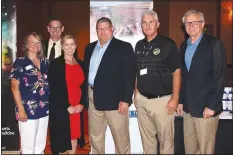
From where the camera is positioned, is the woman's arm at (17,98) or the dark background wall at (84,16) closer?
the woman's arm at (17,98)

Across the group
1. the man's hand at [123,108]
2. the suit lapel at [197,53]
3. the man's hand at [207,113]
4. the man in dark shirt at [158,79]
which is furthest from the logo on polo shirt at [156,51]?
the man's hand at [207,113]

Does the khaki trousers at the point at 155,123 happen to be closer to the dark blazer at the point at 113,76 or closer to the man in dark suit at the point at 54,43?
the dark blazer at the point at 113,76

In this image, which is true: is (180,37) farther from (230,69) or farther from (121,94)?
(121,94)

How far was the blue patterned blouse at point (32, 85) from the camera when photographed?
274 cm

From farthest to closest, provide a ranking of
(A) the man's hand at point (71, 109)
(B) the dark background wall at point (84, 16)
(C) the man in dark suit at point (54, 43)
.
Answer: (B) the dark background wall at point (84, 16) → (C) the man in dark suit at point (54, 43) → (A) the man's hand at point (71, 109)

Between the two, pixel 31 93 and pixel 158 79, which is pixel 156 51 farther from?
pixel 31 93

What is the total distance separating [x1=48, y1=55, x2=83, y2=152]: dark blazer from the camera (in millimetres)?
2859

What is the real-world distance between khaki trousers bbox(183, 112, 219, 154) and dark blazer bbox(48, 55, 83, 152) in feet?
3.89

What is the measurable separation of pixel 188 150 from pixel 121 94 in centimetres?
89

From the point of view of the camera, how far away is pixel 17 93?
272cm

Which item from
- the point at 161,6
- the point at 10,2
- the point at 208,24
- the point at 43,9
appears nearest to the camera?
the point at 10,2

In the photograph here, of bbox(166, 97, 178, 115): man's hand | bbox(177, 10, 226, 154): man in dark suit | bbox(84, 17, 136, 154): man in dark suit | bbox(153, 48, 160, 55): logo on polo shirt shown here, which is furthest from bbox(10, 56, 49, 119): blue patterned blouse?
bbox(177, 10, 226, 154): man in dark suit

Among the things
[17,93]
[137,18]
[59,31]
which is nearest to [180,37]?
[137,18]

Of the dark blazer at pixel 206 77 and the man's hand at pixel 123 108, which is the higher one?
the dark blazer at pixel 206 77
